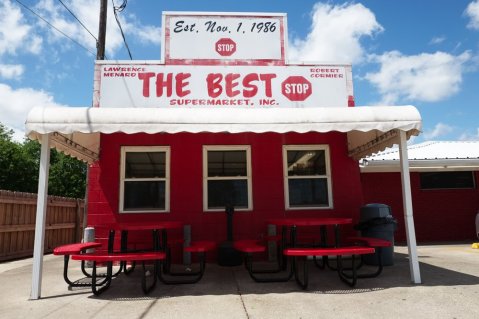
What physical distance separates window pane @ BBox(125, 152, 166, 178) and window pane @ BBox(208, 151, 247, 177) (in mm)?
1057

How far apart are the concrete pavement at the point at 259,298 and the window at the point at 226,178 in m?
1.83

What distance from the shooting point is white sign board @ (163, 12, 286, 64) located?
8.82 m

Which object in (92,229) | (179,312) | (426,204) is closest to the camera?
(179,312)

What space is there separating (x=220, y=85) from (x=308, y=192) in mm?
3172

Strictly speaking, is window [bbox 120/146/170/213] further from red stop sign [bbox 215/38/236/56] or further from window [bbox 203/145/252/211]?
red stop sign [bbox 215/38/236/56]

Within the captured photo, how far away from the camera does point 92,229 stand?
7625 mm

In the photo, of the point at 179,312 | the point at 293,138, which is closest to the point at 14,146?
the point at 293,138

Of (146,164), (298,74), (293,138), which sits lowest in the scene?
(146,164)

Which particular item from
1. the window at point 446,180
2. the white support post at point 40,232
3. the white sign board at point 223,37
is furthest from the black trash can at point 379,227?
the window at point 446,180

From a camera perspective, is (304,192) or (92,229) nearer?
(92,229)

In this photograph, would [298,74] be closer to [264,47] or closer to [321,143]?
[264,47]

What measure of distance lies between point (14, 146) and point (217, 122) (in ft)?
101

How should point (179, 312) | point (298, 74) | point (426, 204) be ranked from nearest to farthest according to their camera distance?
point (179, 312) < point (298, 74) < point (426, 204)

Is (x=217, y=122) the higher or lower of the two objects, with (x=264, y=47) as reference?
lower
